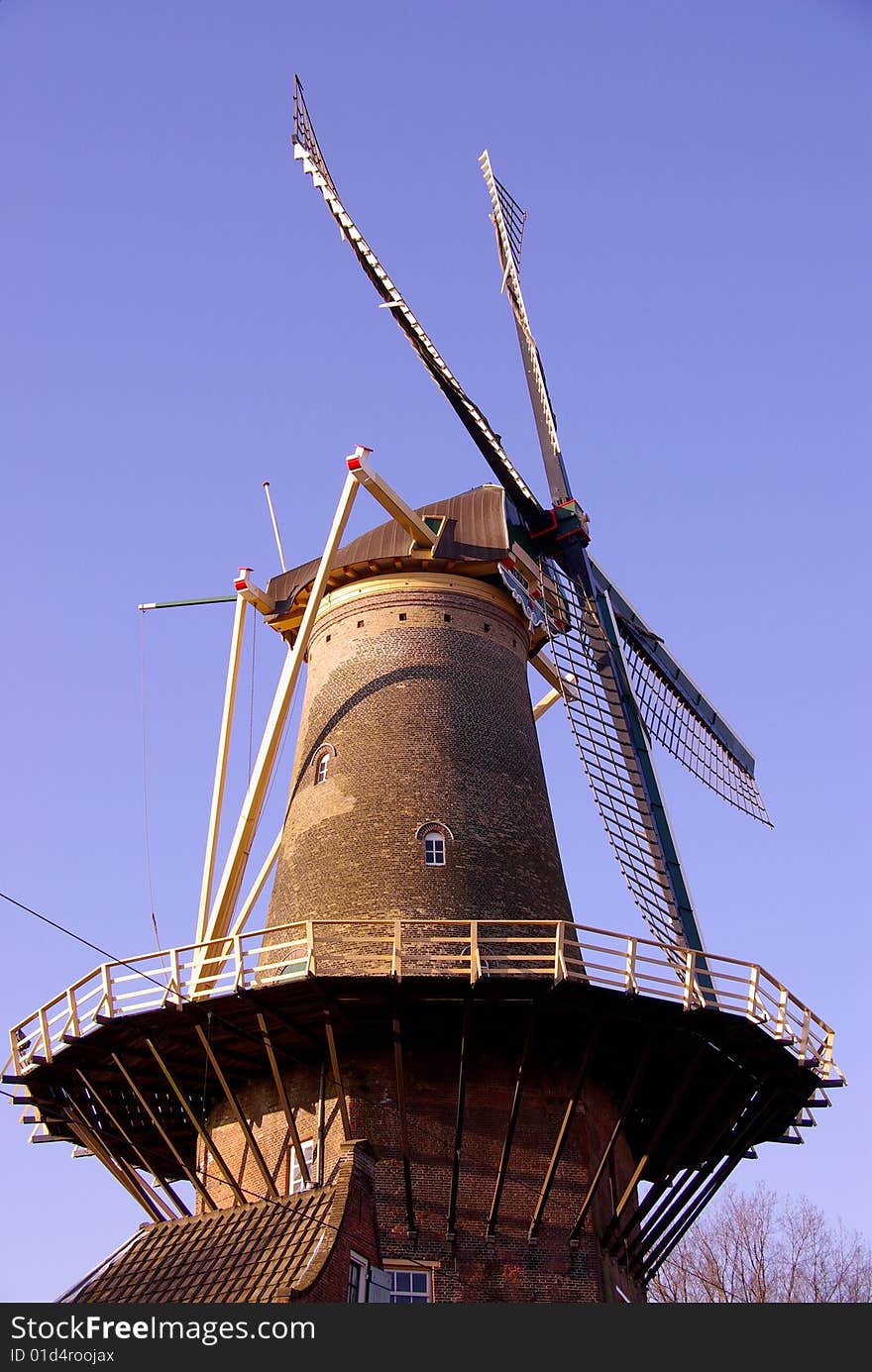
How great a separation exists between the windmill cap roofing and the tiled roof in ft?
28.5

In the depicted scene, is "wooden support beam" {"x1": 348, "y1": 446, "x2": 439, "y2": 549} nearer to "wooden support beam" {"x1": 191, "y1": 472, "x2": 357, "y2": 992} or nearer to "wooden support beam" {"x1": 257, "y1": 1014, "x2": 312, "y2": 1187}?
"wooden support beam" {"x1": 191, "y1": 472, "x2": 357, "y2": 992}

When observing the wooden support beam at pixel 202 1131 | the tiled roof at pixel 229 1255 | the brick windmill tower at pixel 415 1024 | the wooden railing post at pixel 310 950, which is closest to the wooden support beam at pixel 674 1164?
the brick windmill tower at pixel 415 1024

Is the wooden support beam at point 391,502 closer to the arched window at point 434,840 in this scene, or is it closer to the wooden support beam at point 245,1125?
the arched window at point 434,840

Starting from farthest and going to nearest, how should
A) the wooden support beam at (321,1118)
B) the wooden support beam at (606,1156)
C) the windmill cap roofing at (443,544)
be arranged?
1. the windmill cap roofing at (443,544)
2. the wooden support beam at (321,1118)
3. the wooden support beam at (606,1156)

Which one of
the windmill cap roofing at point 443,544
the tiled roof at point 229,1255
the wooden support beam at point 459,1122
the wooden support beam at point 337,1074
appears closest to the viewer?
the tiled roof at point 229,1255

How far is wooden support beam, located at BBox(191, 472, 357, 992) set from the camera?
1928 centimetres

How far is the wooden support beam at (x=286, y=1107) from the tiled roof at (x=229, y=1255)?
54cm

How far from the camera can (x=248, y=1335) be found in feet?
39.9

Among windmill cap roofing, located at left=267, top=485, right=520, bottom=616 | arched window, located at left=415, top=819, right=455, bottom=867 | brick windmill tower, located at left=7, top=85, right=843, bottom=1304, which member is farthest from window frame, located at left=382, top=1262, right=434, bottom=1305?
windmill cap roofing, located at left=267, top=485, right=520, bottom=616

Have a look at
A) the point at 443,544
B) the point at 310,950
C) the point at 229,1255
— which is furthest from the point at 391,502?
the point at 229,1255

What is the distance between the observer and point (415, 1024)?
17469mm

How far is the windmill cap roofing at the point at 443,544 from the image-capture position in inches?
840

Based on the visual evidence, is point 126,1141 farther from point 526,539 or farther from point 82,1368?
point 526,539

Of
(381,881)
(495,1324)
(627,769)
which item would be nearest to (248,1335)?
(495,1324)
